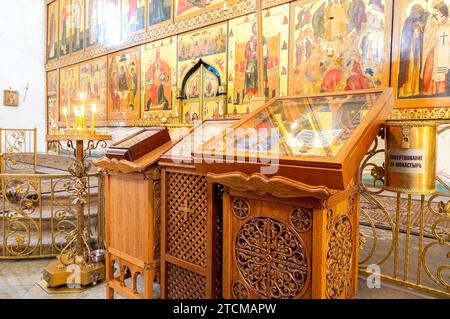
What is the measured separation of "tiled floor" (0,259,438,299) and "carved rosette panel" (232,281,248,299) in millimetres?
665

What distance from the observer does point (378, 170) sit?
6.28ft

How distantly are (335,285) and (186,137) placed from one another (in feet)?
4.31

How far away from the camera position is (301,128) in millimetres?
1644

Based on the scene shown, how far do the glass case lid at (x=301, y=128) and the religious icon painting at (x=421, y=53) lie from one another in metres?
4.13

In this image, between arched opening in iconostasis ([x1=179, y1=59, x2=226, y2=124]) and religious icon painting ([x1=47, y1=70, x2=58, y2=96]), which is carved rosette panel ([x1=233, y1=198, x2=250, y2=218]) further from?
religious icon painting ([x1=47, y1=70, x2=58, y2=96])

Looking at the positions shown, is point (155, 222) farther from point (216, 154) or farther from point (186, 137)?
point (216, 154)

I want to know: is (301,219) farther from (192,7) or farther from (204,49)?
(192,7)

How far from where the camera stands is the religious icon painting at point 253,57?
6566 millimetres

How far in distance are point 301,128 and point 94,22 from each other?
11.3 m

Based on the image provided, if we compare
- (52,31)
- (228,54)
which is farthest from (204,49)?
(52,31)

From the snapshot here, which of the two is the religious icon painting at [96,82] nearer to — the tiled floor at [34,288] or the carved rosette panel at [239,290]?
the tiled floor at [34,288]

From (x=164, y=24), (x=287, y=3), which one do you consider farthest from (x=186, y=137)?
(x=164, y=24)

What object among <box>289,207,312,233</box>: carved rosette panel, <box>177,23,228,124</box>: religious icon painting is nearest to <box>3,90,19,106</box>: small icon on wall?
<box>177,23,228,124</box>: religious icon painting

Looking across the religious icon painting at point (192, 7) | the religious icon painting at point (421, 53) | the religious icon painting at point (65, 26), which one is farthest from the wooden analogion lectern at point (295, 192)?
the religious icon painting at point (65, 26)
